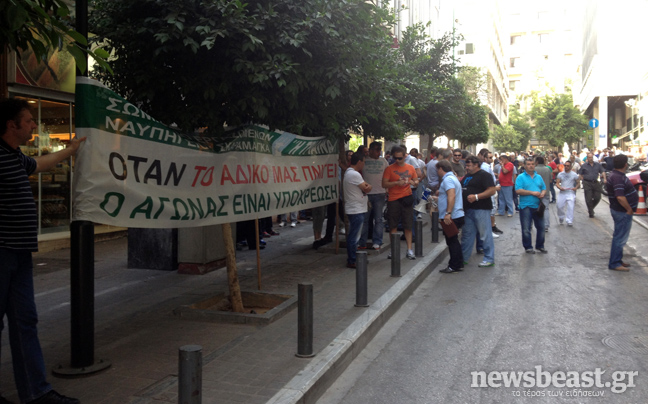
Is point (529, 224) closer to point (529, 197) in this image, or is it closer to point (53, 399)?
point (529, 197)

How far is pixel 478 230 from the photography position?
407 inches

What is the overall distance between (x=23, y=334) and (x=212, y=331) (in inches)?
91.2

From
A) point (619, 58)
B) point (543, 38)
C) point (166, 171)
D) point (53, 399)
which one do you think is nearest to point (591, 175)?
point (166, 171)

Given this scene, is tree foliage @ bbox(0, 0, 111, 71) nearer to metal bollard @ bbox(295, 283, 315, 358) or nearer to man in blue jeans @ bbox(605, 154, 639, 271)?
metal bollard @ bbox(295, 283, 315, 358)

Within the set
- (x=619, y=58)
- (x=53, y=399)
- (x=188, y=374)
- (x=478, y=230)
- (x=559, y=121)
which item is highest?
(x=619, y=58)

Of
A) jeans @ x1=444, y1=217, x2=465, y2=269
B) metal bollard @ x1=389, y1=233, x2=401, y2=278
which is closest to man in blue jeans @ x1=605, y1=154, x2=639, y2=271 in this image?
jeans @ x1=444, y1=217, x2=465, y2=269

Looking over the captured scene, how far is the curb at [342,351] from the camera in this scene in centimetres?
441

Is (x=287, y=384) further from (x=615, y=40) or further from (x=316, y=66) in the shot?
(x=615, y=40)

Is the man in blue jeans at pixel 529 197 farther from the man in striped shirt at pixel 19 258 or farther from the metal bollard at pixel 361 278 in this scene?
the man in striped shirt at pixel 19 258

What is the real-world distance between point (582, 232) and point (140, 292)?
11.4m

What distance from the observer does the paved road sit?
4742 millimetres

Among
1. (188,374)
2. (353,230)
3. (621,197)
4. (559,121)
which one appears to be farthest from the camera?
(559,121)

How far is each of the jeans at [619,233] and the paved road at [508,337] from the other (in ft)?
0.82

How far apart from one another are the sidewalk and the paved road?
28 centimetres
